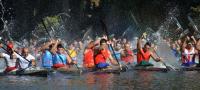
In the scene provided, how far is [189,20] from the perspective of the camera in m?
39.5

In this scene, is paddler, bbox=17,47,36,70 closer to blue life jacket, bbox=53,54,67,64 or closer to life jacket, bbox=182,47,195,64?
blue life jacket, bbox=53,54,67,64

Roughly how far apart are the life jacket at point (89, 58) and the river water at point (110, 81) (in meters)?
1.20

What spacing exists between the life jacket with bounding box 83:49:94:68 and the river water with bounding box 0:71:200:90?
3.95ft

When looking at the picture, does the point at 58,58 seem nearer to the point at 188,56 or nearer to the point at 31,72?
the point at 31,72

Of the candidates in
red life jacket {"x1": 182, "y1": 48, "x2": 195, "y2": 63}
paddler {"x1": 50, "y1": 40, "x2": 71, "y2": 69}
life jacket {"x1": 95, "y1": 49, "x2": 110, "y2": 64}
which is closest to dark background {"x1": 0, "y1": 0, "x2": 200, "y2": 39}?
red life jacket {"x1": 182, "y1": 48, "x2": 195, "y2": 63}

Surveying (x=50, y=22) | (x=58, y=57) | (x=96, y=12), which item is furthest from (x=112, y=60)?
(x=50, y=22)

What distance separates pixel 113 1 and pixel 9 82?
813 inches

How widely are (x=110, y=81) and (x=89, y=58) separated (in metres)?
4.15

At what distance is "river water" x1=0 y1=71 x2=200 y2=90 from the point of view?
21.1 metres

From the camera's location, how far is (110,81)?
23047mm

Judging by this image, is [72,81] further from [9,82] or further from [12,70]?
[12,70]

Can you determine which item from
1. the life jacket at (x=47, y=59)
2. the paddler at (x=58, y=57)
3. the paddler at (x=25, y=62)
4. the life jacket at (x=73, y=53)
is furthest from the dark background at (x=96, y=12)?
the paddler at (x=25, y=62)

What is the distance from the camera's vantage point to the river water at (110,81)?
21.1m

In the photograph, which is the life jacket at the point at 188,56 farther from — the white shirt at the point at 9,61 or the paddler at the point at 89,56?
the white shirt at the point at 9,61
